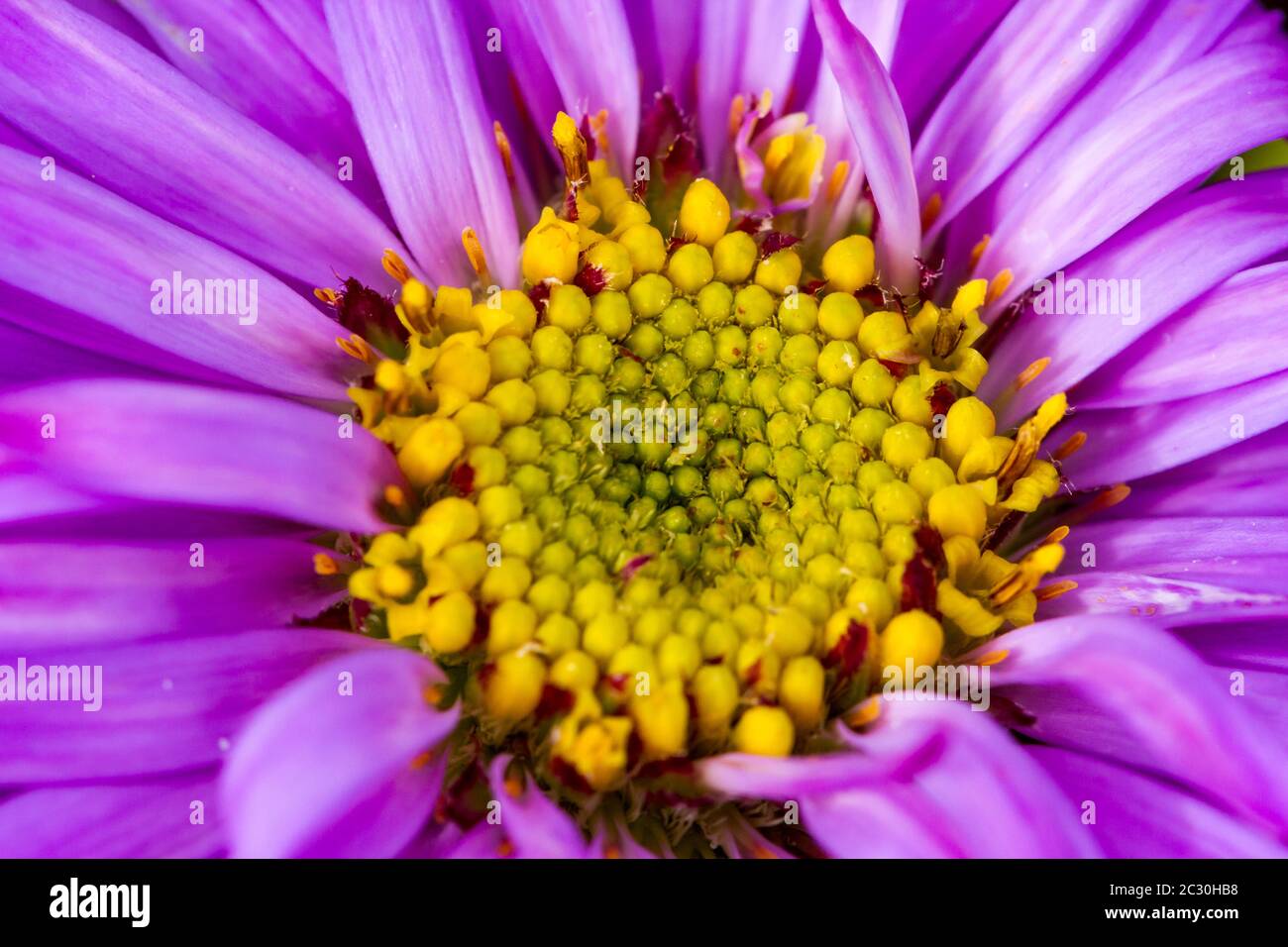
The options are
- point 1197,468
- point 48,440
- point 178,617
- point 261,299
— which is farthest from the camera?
point 1197,468

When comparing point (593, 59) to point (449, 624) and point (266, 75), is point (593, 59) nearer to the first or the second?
point (266, 75)

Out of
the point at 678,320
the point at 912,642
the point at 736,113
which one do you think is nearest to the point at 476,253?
the point at 678,320

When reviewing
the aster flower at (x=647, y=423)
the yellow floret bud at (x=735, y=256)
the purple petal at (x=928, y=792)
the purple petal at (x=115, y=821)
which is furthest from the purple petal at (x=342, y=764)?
the yellow floret bud at (x=735, y=256)

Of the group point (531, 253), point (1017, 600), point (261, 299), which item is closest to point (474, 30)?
point (531, 253)

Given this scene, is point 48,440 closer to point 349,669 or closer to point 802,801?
point 349,669

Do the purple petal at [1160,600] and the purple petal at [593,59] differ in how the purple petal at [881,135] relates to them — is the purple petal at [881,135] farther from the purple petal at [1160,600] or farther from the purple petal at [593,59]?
the purple petal at [1160,600]

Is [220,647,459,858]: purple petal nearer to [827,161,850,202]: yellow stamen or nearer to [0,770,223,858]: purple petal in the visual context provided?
[0,770,223,858]: purple petal

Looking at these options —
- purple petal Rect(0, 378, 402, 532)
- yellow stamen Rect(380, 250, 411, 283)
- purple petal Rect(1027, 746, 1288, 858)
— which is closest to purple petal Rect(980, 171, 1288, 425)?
purple petal Rect(1027, 746, 1288, 858)
